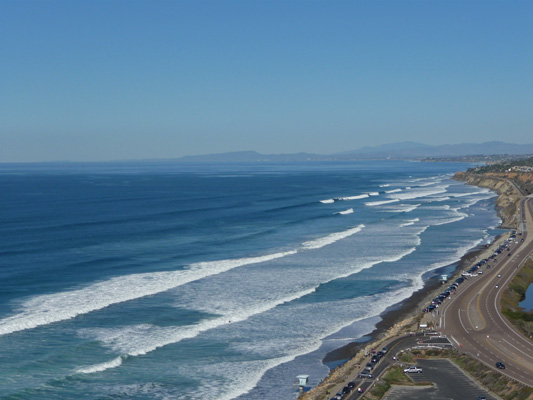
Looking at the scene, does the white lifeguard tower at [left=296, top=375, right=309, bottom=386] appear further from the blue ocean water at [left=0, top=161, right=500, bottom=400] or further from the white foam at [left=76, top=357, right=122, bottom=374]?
the white foam at [left=76, top=357, right=122, bottom=374]

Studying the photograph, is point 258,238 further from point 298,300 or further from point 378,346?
point 378,346

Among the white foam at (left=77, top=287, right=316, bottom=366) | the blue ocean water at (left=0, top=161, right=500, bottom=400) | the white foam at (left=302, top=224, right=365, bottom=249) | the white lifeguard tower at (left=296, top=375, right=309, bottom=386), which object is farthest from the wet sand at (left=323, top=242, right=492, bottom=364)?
the white foam at (left=302, top=224, right=365, bottom=249)

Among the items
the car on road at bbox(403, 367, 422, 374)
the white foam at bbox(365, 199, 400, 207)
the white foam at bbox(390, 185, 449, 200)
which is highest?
the white foam at bbox(390, 185, 449, 200)

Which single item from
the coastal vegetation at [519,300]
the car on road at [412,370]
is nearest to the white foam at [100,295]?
the car on road at [412,370]

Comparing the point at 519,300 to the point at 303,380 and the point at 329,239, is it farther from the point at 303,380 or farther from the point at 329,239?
the point at 329,239

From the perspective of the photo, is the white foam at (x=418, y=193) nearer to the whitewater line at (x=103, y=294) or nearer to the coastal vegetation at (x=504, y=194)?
the coastal vegetation at (x=504, y=194)

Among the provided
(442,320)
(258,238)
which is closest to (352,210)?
(258,238)

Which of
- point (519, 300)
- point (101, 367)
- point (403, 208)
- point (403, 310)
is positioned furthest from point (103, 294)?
point (403, 208)
